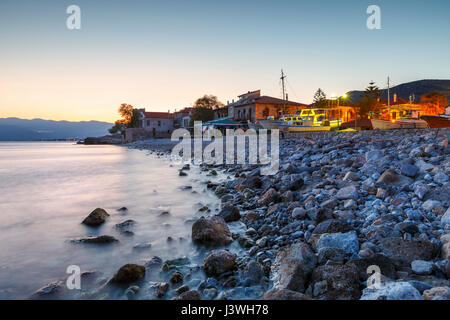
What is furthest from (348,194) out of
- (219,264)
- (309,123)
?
(309,123)

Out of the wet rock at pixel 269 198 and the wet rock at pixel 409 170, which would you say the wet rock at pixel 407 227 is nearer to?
the wet rock at pixel 409 170

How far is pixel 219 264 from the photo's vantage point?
3.57 meters

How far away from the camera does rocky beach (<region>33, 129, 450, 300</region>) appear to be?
2.67 m

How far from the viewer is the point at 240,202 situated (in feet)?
22.6

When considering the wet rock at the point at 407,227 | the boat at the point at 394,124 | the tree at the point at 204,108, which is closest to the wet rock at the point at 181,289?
the wet rock at the point at 407,227

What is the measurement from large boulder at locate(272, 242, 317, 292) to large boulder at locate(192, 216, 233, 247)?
1303 mm

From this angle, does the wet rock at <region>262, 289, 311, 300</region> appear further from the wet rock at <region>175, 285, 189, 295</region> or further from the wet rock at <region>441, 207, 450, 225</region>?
the wet rock at <region>441, 207, 450, 225</region>

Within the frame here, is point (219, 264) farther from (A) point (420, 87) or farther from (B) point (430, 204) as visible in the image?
(A) point (420, 87)

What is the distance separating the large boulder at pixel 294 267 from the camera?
9.39 feet

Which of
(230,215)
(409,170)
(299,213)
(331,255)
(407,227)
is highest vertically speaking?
(409,170)

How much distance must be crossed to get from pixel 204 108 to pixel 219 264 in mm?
48337

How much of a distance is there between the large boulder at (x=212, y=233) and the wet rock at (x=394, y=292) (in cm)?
261
